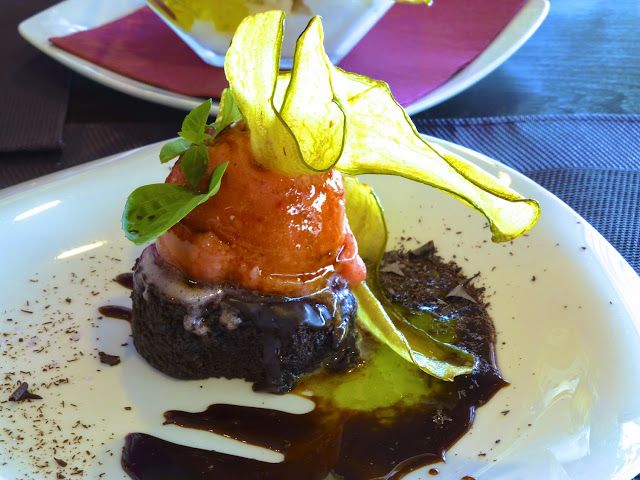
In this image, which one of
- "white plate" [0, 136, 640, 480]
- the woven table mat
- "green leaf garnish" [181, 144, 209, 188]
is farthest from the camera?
the woven table mat

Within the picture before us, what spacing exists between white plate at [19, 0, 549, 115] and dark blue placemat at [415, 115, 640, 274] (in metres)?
0.17

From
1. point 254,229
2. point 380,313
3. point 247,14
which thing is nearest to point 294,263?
point 254,229

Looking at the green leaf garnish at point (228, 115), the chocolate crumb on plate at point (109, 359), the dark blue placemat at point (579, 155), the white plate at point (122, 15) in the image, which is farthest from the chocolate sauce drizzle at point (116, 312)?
the dark blue placemat at point (579, 155)

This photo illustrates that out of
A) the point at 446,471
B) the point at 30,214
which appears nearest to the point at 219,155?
the point at 30,214

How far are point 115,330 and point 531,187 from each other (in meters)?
1.08

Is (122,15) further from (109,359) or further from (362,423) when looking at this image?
(362,423)

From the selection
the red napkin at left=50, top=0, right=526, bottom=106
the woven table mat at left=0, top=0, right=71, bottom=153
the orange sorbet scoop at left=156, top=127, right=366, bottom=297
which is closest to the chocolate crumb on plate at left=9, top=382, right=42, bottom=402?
the orange sorbet scoop at left=156, top=127, right=366, bottom=297

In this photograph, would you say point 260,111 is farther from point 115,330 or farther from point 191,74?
point 191,74

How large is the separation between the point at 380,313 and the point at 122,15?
2.07m

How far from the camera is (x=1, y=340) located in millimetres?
1597

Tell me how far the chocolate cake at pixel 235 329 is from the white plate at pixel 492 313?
0.05m

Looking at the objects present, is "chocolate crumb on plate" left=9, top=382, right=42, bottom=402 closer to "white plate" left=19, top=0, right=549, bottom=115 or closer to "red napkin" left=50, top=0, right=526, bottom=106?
"white plate" left=19, top=0, right=549, bottom=115

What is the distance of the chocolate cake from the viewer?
1514 millimetres

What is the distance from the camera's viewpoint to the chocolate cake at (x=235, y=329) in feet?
4.97
